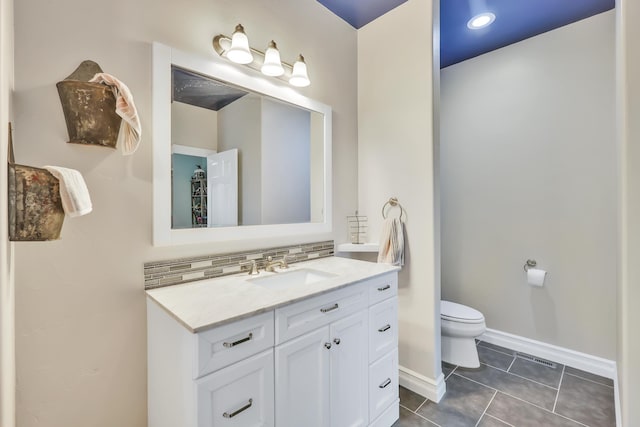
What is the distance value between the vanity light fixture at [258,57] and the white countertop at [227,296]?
1.17m

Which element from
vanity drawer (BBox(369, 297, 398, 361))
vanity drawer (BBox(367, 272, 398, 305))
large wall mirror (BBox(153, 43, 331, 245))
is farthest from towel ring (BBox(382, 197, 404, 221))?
vanity drawer (BBox(369, 297, 398, 361))

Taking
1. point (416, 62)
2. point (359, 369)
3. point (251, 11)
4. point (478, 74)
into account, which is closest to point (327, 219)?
point (359, 369)

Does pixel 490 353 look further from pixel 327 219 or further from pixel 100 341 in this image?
pixel 100 341

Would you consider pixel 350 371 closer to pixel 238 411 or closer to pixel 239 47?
pixel 238 411

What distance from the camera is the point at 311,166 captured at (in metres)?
1.98

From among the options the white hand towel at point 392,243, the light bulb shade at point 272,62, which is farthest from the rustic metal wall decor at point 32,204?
the white hand towel at point 392,243

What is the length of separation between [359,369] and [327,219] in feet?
3.29

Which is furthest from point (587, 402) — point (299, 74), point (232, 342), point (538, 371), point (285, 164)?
point (299, 74)

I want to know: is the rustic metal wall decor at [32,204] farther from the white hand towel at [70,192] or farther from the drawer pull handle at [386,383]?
the drawer pull handle at [386,383]

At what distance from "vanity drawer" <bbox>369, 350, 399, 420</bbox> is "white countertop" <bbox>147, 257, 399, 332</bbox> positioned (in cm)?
51

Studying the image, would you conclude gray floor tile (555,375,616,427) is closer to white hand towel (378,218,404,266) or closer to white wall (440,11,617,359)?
white wall (440,11,617,359)

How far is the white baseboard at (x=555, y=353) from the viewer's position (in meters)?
2.02

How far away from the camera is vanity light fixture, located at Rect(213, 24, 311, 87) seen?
1.42 m

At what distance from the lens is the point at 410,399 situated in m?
1.81
